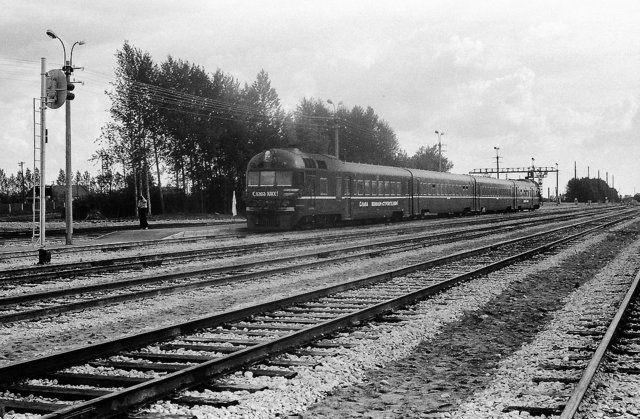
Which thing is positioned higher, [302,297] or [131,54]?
[131,54]

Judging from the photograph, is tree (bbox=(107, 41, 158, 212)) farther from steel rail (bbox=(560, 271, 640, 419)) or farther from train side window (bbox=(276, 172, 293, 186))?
steel rail (bbox=(560, 271, 640, 419))

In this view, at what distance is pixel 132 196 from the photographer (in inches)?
1939

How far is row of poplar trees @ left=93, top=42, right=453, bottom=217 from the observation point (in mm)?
49312

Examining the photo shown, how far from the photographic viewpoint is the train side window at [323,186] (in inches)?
1051

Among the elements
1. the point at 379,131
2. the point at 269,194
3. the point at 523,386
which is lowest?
the point at 523,386

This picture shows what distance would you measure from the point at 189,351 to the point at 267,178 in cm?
1997

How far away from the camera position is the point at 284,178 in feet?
83.9

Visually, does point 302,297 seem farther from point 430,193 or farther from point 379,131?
point 379,131

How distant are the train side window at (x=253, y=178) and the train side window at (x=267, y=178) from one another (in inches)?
7.3

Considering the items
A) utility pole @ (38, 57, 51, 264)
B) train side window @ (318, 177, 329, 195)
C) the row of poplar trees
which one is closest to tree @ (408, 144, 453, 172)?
the row of poplar trees

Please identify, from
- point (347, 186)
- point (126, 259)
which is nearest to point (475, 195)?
point (347, 186)

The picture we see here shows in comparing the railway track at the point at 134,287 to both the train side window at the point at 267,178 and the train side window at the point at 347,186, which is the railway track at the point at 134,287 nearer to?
the train side window at the point at 267,178

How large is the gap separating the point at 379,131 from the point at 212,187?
40.0 m

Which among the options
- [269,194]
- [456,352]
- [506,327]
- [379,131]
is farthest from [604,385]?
[379,131]
